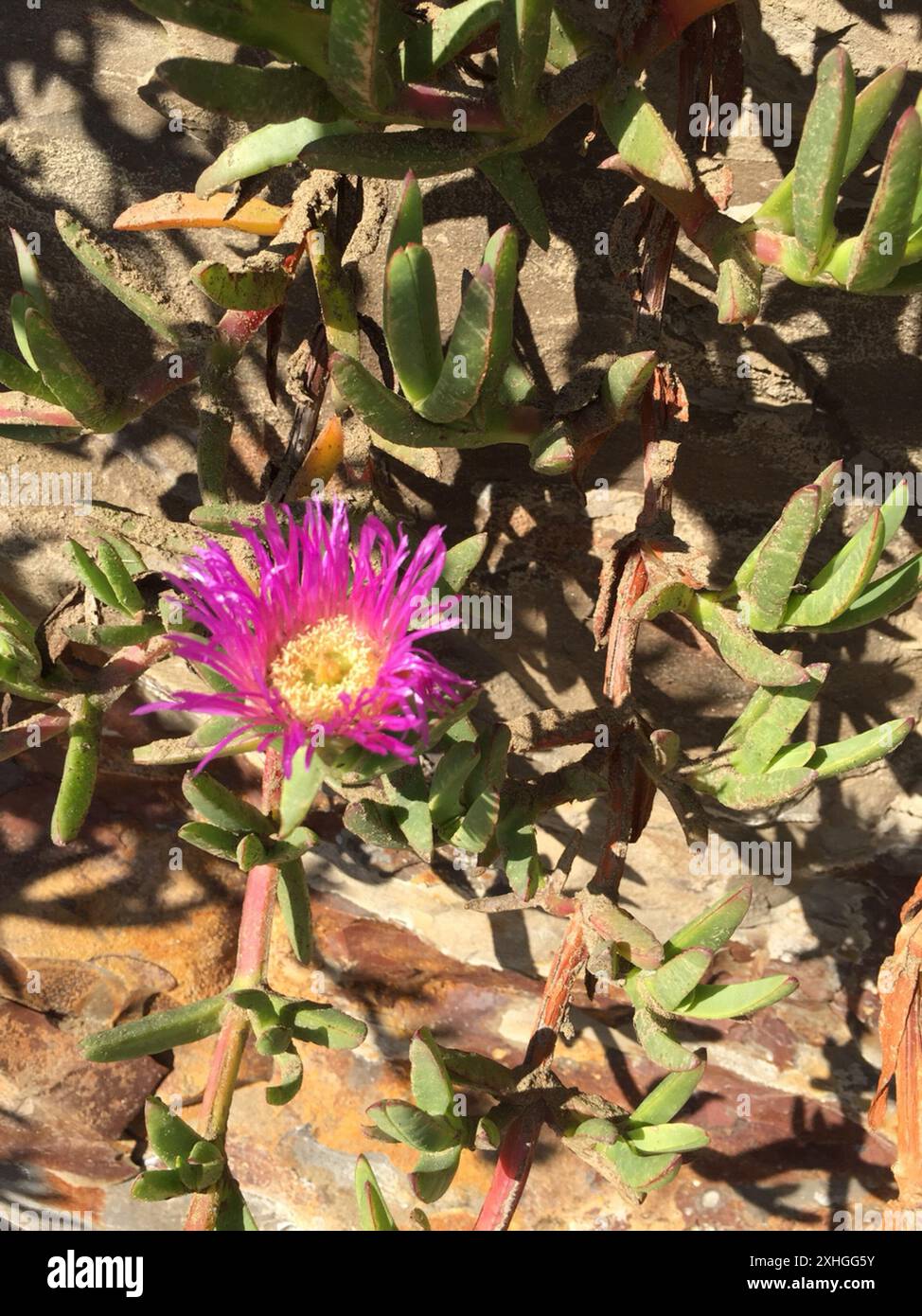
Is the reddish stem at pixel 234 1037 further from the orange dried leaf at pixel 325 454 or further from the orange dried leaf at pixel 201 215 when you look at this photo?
the orange dried leaf at pixel 201 215

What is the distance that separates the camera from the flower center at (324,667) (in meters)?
0.71

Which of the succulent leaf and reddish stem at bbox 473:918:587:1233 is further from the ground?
the succulent leaf

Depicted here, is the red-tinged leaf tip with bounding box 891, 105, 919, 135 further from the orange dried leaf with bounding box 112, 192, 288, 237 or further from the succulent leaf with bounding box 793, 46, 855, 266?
the orange dried leaf with bounding box 112, 192, 288, 237

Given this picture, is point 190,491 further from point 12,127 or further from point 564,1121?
point 564,1121

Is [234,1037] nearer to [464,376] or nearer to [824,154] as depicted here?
[464,376]

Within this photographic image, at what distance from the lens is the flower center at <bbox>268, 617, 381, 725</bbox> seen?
709 mm

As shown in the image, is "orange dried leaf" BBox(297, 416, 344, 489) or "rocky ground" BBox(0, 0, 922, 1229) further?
"rocky ground" BBox(0, 0, 922, 1229)

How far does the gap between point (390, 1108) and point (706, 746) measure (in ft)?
2.11

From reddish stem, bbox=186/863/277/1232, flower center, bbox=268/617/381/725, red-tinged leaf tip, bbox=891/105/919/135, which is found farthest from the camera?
reddish stem, bbox=186/863/277/1232

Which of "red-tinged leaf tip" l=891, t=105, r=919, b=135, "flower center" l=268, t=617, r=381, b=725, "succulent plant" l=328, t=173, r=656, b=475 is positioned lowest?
"flower center" l=268, t=617, r=381, b=725

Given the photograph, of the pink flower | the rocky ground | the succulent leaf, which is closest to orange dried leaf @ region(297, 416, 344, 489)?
the pink flower

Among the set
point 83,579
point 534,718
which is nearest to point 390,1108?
point 534,718

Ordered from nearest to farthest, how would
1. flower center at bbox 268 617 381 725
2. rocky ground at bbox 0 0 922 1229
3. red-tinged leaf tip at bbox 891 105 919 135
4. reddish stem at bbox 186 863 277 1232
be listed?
red-tinged leaf tip at bbox 891 105 919 135, flower center at bbox 268 617 381 725, reddish stem at bbox 186 863 277 1232, rocky ground at bbox 0 0 922 1229

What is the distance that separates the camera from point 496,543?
1.16m
